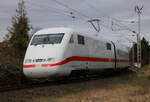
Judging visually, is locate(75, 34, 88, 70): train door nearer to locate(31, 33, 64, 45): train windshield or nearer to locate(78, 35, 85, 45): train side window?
locate(78, 35, 85, 45): train side window

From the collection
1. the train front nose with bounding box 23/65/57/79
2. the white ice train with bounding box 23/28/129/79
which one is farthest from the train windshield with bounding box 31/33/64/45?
the train front nose with bounding box 23/65/57/79

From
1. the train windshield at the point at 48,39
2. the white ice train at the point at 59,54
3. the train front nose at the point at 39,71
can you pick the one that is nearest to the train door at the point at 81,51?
the white ice train at the point at 59,54

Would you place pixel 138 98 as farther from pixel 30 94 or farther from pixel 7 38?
pixel 7 38

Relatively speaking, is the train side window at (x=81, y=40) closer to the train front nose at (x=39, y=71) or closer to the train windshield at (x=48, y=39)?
the train windshield at (x=48, y=39)

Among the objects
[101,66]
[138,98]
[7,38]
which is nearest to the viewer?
[138,98]

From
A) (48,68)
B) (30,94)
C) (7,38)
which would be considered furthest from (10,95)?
(7,38)

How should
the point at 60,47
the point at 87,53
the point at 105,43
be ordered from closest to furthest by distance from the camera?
the point at 60,47 < the point at 87,53 < the point at 105,43

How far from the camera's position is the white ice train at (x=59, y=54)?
1252cm

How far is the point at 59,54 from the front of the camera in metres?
12.8

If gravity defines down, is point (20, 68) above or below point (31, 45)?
below

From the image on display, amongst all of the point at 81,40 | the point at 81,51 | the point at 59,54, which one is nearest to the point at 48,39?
the point at 59,54

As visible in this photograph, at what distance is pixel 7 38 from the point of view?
2923cm

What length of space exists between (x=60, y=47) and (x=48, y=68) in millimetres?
1399

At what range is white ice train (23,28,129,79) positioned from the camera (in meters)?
12.5
